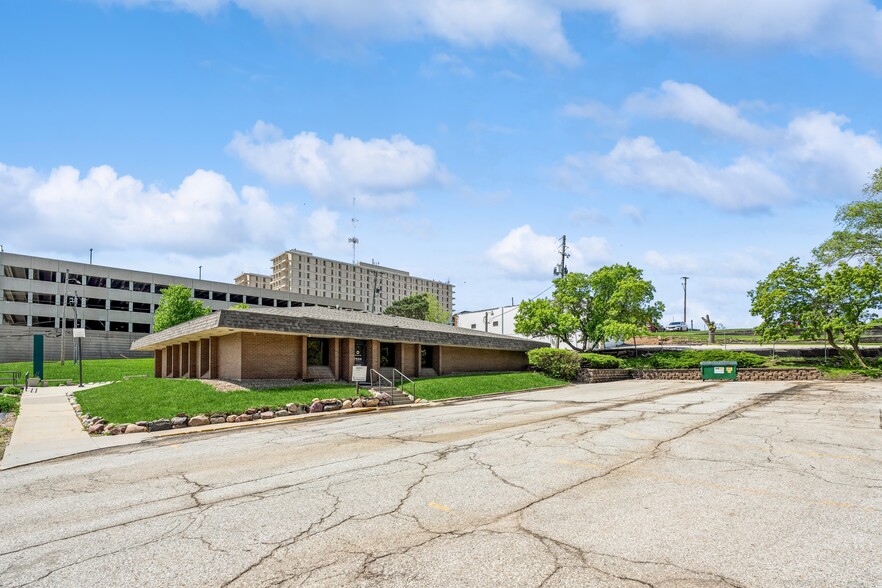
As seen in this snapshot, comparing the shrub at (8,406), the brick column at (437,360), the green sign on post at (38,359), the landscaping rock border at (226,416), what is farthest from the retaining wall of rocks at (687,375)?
the green sign on post at (38,359)

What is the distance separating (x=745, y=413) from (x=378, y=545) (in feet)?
52.0

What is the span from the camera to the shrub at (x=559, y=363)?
118 feet

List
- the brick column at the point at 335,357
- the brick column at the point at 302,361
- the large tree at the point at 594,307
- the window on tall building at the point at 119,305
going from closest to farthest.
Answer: the brick column at the point at 302,361
the brick column at the point at 335,357
the large tree at the point at 594,307
the window on tall building at the point at 119,305

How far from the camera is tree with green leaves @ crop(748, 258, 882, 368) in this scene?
32812 mm

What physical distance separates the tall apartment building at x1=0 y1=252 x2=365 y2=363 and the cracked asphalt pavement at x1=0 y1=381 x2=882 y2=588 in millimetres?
63800

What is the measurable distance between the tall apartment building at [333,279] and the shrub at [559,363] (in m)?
120

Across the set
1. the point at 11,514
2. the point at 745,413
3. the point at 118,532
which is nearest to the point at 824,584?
the point at 118,532

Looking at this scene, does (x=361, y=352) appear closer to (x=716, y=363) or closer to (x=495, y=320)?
(x=716, y=363)

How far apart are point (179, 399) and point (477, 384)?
15432 mm

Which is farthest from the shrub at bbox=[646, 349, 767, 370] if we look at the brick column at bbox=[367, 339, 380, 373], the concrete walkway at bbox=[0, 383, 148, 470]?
the concrete walkway at bbox=[0, 383, 148, 470]

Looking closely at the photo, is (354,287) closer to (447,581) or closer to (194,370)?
(194,370)

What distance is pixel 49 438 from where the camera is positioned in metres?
13.9

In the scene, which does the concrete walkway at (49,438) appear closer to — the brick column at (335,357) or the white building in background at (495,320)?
the brick column at (335,357)

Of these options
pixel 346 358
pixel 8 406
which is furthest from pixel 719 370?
pixel 8 406
